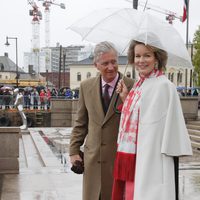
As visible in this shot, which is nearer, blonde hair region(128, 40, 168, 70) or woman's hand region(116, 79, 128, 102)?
blonde hair region(128, 40, 168, 70)

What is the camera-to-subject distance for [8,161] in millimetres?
8352

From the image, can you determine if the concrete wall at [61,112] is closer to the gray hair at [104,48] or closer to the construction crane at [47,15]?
the gray hair at [104,48]

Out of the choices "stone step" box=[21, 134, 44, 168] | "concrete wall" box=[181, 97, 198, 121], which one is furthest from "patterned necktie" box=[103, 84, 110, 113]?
"concrete wall" box=[181, 97, 198, 121]

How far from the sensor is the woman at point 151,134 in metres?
2.55

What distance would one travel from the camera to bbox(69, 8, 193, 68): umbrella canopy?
2895 mm

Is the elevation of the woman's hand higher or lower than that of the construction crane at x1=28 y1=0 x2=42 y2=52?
lower

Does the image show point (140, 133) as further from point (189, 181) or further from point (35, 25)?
point (35, 25)

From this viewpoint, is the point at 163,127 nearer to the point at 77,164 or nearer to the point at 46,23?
the point at 77,164

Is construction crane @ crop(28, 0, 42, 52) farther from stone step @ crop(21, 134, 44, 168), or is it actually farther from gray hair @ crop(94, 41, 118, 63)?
gray hair @ crop(94, 41, 118, 63)

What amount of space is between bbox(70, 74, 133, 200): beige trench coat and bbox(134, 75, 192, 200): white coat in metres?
0.68

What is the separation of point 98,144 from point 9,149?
17.9ft

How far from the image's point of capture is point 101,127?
3305 mm

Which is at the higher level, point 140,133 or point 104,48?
point 104,48

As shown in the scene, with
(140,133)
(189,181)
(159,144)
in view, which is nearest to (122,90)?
(140,133)
